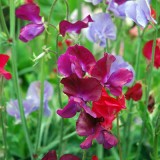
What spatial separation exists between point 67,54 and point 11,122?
698mm

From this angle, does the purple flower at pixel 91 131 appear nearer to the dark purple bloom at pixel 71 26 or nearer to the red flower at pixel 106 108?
the red flower at pixel 106 108

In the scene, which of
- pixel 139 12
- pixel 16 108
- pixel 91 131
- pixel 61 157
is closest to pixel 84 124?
pixel 91 131

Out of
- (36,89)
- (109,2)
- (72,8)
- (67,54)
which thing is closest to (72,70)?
(67,54)

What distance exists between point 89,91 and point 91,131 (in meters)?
0.07

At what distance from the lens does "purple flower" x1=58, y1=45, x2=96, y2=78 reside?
0.86 meters

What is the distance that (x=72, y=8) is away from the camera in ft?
6.00

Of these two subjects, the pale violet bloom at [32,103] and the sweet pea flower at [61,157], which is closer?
the sweet pea flower at [61,157]

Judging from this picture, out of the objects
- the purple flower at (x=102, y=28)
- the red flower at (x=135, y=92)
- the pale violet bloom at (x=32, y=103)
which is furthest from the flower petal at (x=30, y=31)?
the pale violet bloom at (x=32, y=103)

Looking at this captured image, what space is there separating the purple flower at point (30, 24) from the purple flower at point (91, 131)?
0.25 m

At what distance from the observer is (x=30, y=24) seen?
3.43ft

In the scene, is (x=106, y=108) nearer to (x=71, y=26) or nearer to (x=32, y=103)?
(x=71, y=26)

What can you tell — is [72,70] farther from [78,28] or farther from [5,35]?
[5,35]

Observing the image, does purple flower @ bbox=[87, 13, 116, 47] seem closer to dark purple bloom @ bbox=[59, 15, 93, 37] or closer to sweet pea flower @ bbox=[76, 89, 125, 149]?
dark purple bloom @ bbox=[59, 15, 93, 37]

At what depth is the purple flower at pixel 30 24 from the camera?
41.2 inches
